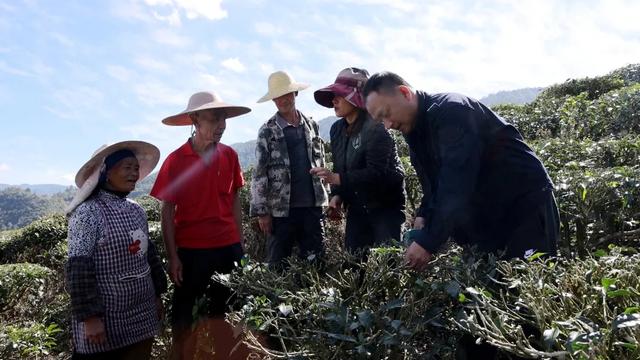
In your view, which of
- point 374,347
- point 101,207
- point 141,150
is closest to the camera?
point 374,347

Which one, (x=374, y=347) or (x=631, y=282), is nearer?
(x=631, y=282)

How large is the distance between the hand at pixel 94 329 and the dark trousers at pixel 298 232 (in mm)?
1397

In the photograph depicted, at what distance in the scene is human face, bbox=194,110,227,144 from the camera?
10.8ft

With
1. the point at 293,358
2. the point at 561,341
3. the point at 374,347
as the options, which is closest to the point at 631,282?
the point at 561,341

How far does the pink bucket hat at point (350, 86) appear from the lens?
10.7ft

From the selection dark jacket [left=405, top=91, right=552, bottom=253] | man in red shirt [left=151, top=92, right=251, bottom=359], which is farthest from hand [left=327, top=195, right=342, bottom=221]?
dark jacket [left=405, top=91, right=552, bottom=253]

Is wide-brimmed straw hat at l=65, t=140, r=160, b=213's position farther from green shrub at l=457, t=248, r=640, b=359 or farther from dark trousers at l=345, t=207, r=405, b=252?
green shrub at l=457, t=248, r=640, b=359

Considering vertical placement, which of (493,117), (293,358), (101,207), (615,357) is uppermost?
(493,117)

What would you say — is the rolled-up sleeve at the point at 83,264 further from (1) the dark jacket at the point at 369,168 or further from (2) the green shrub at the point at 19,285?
(2) the green shrub at the point at 19,285

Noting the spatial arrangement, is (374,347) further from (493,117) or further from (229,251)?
(229,251)

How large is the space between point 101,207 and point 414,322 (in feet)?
5.95

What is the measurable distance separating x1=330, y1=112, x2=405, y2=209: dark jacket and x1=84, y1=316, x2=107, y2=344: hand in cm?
167

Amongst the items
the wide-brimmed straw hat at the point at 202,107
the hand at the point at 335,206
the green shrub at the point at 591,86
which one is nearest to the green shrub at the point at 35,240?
the wide-brimmed straw hat at the point at 202,107

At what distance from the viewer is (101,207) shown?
265 centimetres
